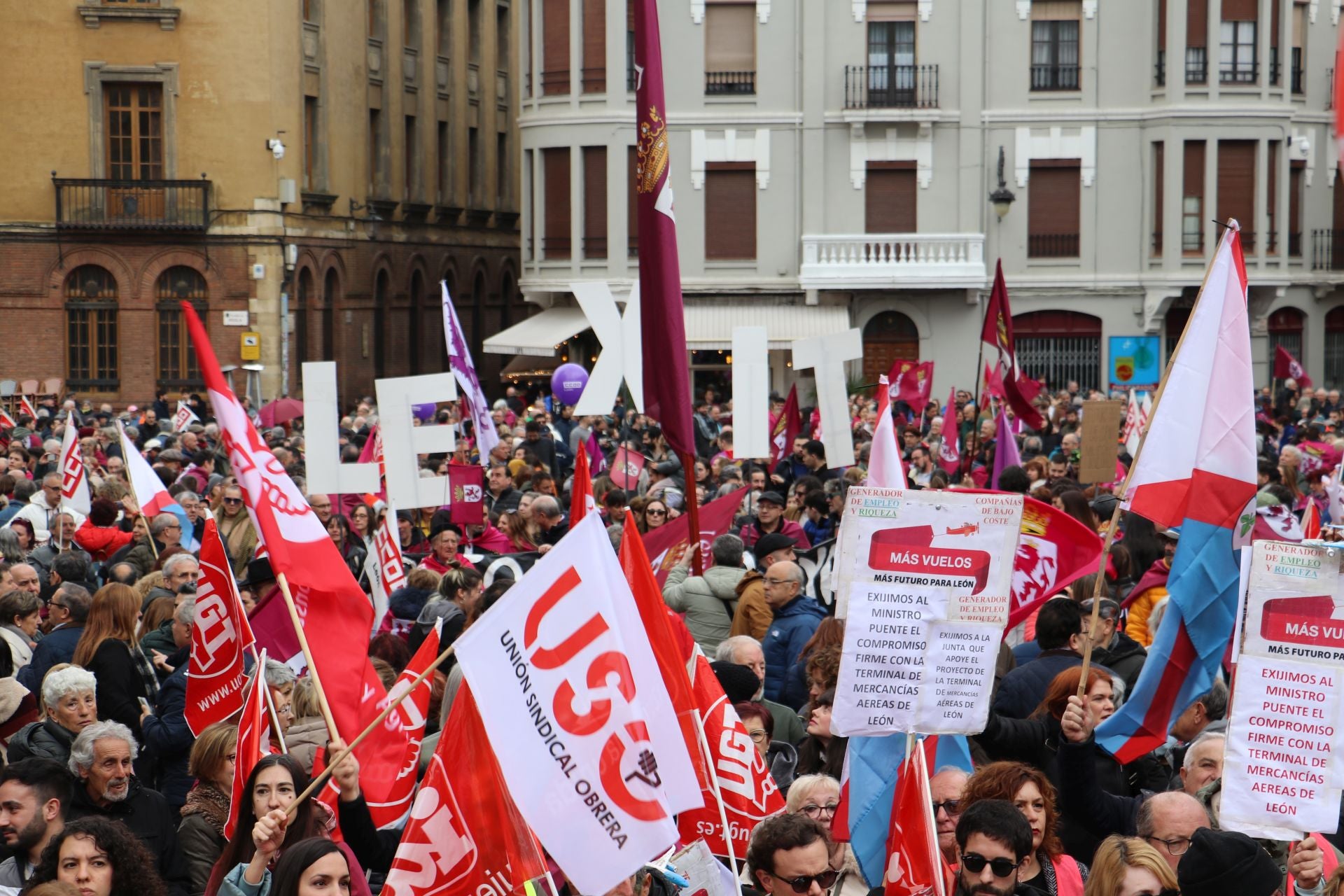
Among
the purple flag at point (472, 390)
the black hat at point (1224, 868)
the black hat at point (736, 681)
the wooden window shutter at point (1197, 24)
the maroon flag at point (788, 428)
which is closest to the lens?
the black hat at point (1224, 868)

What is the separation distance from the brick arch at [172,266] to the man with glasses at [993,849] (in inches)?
1285

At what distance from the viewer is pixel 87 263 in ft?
119

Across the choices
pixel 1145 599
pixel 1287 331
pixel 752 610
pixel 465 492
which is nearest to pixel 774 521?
pixel 752 610

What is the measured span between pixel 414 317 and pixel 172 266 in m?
8.21

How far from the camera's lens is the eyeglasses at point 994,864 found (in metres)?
5.25

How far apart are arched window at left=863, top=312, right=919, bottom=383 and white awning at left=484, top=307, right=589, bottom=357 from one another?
5410 millimetres

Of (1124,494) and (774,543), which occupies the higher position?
(1124,494)

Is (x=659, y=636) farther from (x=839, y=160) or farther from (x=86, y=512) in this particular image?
(x=839, y=160)

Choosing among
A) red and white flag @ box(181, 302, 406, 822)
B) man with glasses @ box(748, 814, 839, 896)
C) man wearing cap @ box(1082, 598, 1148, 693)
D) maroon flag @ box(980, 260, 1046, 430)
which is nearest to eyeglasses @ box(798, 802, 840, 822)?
man with glasses @ box(748, 814, 839, 896)

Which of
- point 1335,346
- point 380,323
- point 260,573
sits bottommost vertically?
point 260,573


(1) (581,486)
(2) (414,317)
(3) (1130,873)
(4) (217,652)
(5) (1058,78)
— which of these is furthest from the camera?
(2) (414,317)

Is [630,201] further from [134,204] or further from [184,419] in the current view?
[184,419]

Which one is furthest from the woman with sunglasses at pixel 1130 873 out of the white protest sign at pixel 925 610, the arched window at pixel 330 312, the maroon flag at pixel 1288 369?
the arched window at pixel 330 312

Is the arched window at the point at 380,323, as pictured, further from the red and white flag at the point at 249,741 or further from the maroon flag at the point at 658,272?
the red and white flag at the point at 249,741
